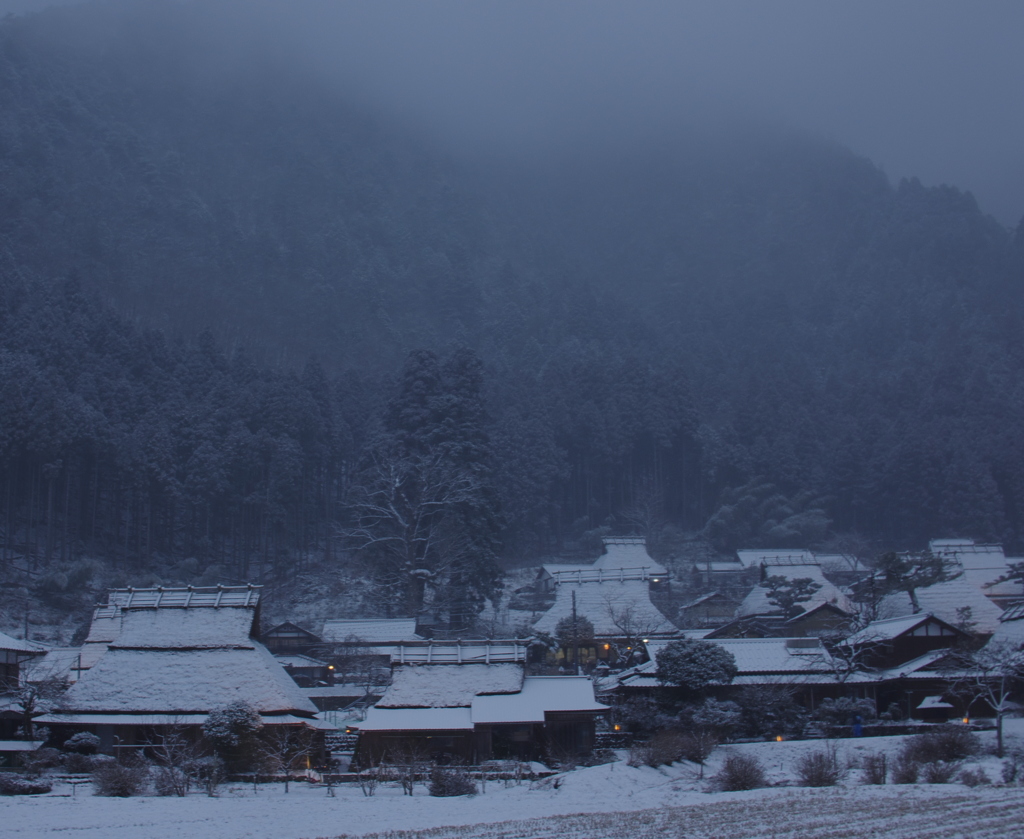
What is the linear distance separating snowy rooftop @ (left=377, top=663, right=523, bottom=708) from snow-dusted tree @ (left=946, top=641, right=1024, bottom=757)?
13.4m

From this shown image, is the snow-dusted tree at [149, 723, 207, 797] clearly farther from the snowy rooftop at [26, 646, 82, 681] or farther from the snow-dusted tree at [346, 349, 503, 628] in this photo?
the snow-dusted tree at [346, 349, 503, 628]

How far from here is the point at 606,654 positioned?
45.2 meters

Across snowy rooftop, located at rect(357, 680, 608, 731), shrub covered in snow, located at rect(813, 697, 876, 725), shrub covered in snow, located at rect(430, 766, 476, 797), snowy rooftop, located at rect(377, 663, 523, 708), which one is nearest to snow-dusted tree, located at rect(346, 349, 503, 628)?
snowy rooftop, located at rect(377, 663, 523, 708)

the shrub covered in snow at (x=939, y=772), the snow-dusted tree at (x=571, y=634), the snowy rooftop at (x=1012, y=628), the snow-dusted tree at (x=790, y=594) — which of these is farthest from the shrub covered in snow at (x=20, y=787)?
the snow-dusted tree at (x=790, y=594)

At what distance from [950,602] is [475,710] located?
28369 millimetres

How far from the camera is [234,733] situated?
77.8ft

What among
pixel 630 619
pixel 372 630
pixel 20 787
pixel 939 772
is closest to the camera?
pixel 20 787

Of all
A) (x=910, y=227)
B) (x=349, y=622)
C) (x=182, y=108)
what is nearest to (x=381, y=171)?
(x=182, y=108)

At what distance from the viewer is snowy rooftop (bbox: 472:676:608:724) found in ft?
86.3

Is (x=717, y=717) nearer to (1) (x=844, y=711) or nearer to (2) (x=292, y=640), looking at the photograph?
(1) (x=844, y=711)

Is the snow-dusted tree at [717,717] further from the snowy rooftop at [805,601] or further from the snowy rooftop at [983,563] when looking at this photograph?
the snowy rooftop at [983,563]

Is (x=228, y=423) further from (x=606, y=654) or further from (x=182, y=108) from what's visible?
(x=182, y=108)

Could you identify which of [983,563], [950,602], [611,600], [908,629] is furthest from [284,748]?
[983,563]

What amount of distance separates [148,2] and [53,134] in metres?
54.5
